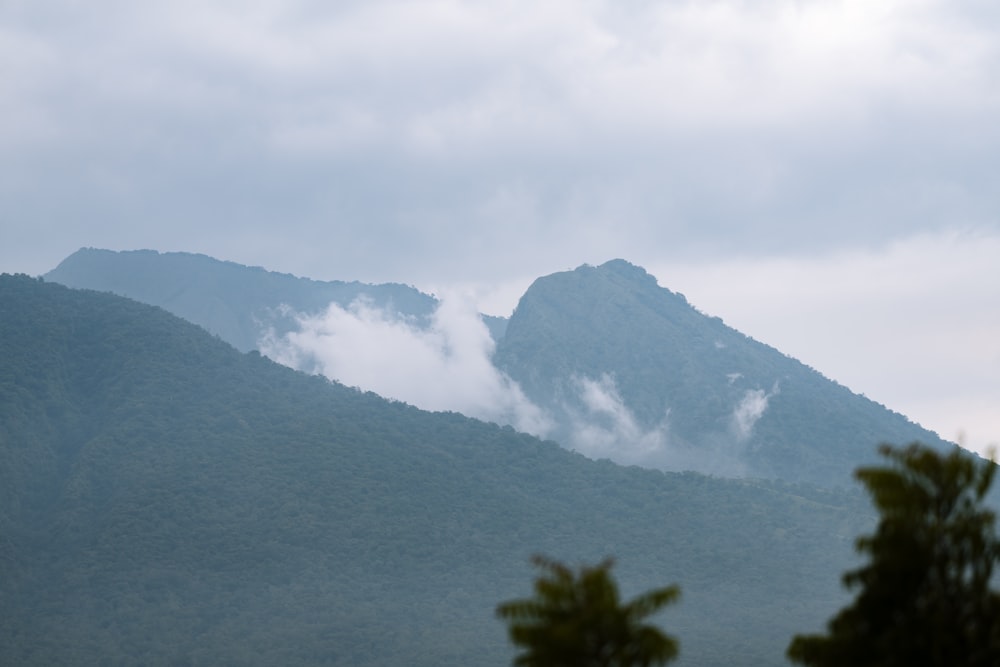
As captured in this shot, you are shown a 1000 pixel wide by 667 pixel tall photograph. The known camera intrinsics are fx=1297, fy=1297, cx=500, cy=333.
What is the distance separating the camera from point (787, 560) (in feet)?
513

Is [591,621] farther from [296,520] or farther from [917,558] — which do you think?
[296,520]

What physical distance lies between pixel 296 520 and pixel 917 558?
5510 inches

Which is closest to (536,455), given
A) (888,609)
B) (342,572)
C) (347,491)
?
(347,491)

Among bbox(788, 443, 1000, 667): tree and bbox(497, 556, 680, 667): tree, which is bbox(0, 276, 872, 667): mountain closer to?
bbox(788, 443, 1000, 667): tree

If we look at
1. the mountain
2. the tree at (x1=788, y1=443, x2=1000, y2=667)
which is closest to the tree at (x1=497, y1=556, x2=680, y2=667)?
the tree at (x1=788, y1=443, x2=1000, y2=667)

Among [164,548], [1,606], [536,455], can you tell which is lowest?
[1,606]

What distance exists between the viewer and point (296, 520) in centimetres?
15512

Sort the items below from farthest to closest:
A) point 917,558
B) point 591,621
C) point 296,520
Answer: point 296,520
point 917,558
point 591,621

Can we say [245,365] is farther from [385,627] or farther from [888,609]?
[888,609]

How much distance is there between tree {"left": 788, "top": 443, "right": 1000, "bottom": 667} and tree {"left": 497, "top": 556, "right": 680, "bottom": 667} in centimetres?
332

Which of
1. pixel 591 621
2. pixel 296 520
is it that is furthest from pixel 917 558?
pixel 296 520

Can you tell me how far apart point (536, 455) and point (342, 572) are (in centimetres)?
4058

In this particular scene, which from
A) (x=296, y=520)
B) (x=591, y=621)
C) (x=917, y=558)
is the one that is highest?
(x=296, y=520)

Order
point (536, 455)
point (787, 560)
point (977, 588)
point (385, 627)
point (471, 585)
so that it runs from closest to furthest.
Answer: point (977, 588)
point (385, 627)
point (471, 585)
point (787, 560)
point (536, 455)
